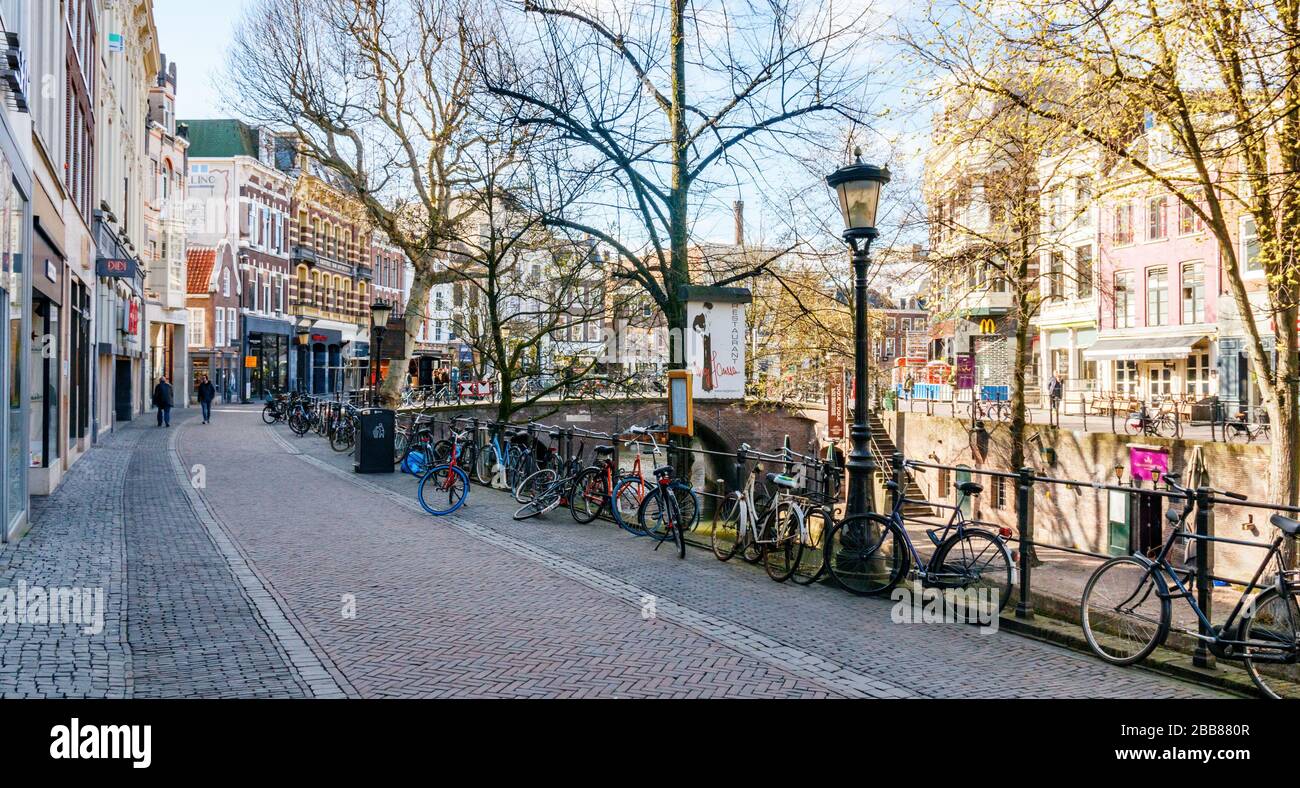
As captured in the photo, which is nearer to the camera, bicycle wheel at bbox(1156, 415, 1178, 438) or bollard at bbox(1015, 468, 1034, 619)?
bollard at bbox(1015, 468, 1034, 619)

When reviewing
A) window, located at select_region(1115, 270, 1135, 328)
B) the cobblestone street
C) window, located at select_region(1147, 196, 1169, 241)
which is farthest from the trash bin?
window, located at select_region(1115, 270, 1135, 328)

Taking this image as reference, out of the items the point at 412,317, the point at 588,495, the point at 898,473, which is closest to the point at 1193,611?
the point at 898,473

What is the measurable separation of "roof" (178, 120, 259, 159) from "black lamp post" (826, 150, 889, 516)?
52572 mm

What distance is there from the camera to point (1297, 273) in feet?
39.0

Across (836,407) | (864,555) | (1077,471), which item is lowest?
(1077,471)

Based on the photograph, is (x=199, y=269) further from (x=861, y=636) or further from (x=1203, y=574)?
(x=1203, y=574)

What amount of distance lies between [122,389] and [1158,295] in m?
37.9

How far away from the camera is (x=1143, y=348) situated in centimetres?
3784

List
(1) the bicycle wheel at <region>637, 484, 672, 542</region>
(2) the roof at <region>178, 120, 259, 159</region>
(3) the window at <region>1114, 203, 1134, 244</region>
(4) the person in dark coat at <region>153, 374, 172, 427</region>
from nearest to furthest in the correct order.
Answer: (1) the bicycle wheel at <region>637, 484, 672, 542</region> → (4) the person in dark coat at <region>153, 374, 172, 427</region> → (3) the window at <region>1114, 203, 1134, 244</region> → (2) the roof at <region>178, 120, 259, 159</region>

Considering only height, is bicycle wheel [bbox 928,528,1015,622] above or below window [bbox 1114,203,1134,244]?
below

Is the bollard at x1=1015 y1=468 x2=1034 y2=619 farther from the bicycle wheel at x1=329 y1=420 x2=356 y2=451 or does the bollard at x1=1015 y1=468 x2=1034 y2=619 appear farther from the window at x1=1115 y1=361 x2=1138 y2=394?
the window at x1=1115 y1=361 x2=1138 y2=394

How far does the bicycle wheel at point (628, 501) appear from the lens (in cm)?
1188

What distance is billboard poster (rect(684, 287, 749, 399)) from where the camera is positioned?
12.5m
